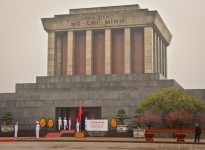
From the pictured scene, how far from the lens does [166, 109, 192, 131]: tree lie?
4153 centimetres

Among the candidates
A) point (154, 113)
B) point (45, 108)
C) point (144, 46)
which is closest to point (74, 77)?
point (45, 108)

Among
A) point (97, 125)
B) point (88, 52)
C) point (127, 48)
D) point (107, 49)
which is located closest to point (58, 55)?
point (88, 52)

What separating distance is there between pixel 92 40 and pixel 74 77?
628 centimetres

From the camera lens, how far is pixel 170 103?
144ft

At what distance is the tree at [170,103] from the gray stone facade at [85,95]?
4.15 m

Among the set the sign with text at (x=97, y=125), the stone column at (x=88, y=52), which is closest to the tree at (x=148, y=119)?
the sign with text at (x=97, y=125)

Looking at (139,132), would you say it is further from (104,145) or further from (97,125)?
(104,145)

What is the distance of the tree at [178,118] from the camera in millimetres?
41534

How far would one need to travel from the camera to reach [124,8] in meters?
57.4

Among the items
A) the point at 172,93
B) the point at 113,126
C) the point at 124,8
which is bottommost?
the point at 113,126

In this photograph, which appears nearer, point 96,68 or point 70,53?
point 70,53

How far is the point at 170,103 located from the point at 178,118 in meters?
2.55

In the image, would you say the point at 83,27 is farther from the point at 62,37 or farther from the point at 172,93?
the point at 172,93

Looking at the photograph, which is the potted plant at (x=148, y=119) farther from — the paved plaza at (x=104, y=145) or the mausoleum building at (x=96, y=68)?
the paved plaza at (x=104, y=145)
